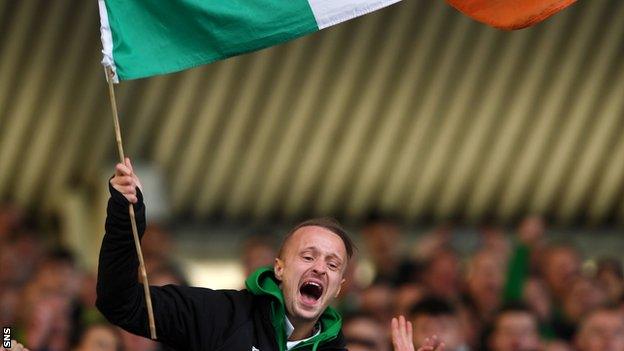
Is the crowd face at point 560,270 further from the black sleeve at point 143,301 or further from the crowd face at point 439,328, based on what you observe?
the black sleeve at point 143,301

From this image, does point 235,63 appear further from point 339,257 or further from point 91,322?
point 339,257

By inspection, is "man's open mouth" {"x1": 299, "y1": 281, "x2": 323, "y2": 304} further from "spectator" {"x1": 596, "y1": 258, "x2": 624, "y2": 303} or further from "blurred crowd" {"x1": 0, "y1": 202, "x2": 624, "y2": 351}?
"spectator" {"x1": 596, "y1": 258, "x2": 624, "y2": 303}

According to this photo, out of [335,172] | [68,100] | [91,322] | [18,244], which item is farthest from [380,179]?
[91,322]

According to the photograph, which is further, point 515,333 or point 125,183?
point 515,333

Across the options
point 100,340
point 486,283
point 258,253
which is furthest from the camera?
point 486,283

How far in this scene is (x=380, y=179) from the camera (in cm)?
1366

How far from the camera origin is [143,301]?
619 cm

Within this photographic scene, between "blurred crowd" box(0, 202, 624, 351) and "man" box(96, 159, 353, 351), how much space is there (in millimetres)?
2127

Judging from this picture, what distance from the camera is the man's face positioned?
6426mm

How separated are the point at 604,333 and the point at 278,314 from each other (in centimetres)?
357

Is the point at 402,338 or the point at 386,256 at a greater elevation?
the point at 386,256

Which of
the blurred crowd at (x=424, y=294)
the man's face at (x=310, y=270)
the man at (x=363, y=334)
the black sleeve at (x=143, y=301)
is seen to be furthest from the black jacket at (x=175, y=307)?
the blurred crowd at (x=424, y=294)

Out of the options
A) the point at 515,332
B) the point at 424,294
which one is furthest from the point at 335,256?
the point at 424,294

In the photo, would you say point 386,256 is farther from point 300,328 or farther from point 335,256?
point 300,328
